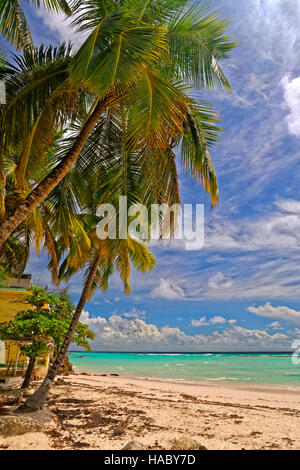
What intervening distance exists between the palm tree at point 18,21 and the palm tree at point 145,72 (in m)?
0.72

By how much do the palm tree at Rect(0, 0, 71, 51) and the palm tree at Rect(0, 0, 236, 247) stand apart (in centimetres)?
72

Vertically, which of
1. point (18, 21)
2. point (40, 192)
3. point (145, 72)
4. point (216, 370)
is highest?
point (18, 21)

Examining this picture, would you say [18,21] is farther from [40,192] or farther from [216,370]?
[216,370]

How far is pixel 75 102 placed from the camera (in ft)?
19.0

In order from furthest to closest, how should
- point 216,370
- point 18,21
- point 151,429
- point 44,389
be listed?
1. point 216,370
2. point 44,389
3. point 151,429
4. point 18,21

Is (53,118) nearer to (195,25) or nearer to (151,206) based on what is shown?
(151,206)

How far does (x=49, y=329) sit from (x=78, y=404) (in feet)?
10.6

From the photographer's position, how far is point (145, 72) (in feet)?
14.7

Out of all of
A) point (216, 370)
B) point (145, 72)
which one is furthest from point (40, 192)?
point (216, 370)

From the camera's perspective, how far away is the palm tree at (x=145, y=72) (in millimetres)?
3930

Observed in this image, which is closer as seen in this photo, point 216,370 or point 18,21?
→ point 18,21

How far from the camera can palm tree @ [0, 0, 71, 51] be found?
5.26 metres

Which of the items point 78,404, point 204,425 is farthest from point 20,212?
point 78,404

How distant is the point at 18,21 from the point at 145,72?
2.71 metres
